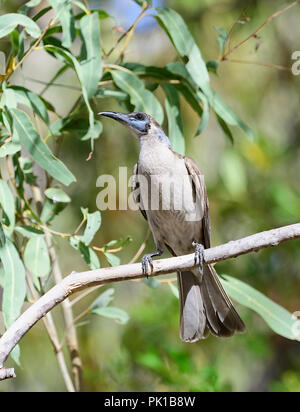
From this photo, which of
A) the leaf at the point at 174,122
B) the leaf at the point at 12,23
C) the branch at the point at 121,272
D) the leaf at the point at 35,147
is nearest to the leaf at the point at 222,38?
the leaf at the point at 174,122

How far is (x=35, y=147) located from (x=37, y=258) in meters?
0.55

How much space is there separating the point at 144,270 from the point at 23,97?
109 cm

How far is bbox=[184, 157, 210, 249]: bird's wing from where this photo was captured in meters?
3.44

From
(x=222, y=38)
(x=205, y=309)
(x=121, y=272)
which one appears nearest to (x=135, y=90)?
(x=222, y=38)

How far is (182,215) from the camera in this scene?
3455 mm

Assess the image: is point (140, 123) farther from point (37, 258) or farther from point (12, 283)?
point (12, 283)

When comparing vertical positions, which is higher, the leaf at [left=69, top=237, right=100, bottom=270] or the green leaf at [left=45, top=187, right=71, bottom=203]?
the green leaf at [left=45, top=187, right=71, bottom=203]

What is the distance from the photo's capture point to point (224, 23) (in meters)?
5.32

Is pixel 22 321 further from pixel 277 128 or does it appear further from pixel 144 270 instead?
pixel 277 128

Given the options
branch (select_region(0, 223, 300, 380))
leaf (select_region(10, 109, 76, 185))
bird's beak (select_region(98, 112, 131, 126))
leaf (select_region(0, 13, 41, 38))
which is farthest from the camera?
bird's beak (select_region(98, 112, 131, 126))

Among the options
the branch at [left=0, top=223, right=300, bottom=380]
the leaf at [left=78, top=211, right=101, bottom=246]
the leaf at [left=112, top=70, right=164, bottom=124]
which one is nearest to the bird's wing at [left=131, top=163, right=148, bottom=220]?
the leaf at [left=112, top=70, right=164, bottom=124]

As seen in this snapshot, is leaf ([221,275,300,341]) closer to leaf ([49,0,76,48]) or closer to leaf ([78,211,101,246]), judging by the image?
leaf ([78,211,101,246])

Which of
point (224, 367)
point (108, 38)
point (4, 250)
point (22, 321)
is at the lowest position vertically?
point (224, 367)

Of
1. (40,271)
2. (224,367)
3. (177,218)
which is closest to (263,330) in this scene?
(224,367)
